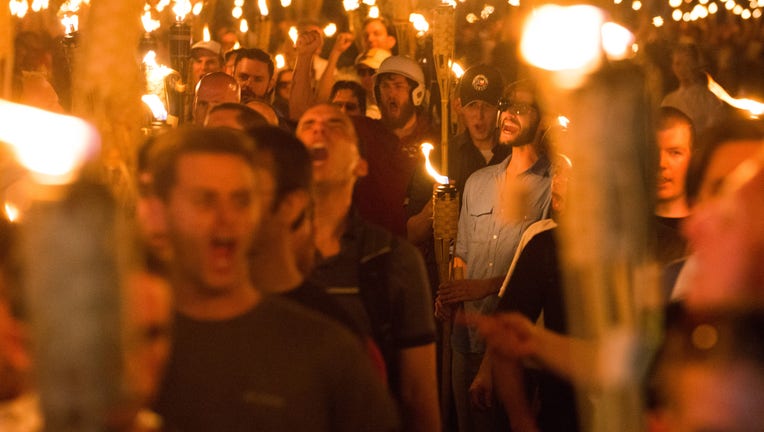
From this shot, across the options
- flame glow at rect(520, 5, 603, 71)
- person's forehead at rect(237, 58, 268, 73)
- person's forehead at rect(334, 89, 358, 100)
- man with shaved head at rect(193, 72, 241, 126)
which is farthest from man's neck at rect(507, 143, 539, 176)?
flame glow at rect(520, 5, 603, 71)

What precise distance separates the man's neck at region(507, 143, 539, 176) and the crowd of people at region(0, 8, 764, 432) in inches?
4.1

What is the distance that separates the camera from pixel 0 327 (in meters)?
2.60

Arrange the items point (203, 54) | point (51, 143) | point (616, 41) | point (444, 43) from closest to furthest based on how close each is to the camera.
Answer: point (51, 143) < point (616, 41) < point (444, 43) < point (203, 54)

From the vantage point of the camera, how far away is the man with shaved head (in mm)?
6484

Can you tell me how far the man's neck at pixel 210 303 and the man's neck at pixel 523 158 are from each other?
3323 mm

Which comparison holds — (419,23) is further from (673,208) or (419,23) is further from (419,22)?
(673,208)

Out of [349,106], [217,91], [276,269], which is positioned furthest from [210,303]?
[349,106]

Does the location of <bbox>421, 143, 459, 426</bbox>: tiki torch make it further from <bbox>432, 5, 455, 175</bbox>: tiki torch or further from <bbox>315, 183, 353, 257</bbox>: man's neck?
<bbox>315, 183, 353, 257</bbox>: man's neck

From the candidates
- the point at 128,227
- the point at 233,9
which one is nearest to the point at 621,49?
the point at 128,227

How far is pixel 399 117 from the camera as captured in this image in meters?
7.82

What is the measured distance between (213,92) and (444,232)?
4.50 ft

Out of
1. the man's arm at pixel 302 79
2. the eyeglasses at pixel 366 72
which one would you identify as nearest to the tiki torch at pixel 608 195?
the man's arm at pixel 302 79

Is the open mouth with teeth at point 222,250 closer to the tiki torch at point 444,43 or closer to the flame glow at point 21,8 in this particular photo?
the tiki torch at point 444,43

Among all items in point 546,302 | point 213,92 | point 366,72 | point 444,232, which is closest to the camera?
point 546,302
